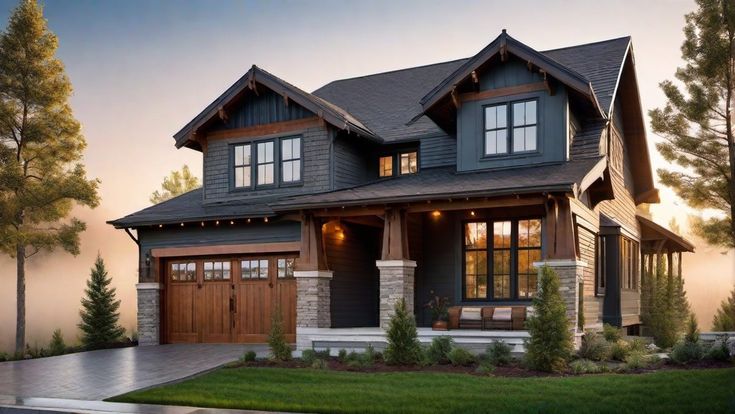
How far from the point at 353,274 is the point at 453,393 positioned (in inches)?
355

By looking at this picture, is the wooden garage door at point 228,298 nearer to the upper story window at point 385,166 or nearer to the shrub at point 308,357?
the upper story window at point 385,166

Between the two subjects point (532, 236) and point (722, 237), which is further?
point (722, 237)

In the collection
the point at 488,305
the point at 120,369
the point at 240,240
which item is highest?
the point at 240,240

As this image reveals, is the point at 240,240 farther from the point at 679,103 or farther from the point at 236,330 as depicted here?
the point at 679,103

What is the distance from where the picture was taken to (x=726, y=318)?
88.3 ft

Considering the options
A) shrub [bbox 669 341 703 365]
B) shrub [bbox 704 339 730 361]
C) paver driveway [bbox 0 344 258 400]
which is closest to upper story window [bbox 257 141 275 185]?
paver driveway [bbox 0 344 258 400]

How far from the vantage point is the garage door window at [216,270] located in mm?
21156

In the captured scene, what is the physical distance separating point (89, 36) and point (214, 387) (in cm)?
1599

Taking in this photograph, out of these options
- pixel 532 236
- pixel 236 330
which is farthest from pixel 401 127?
pixel 236 330

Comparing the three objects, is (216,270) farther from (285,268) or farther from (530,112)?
(530,112)

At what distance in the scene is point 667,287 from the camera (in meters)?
21.2

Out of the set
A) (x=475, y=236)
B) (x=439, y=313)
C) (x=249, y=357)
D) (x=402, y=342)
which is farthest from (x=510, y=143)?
(x=249, y=357)

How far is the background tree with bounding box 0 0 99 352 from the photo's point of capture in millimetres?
22328

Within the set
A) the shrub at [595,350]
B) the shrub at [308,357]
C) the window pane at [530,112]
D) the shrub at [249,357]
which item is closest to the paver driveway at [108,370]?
the shrub at [249,357]
